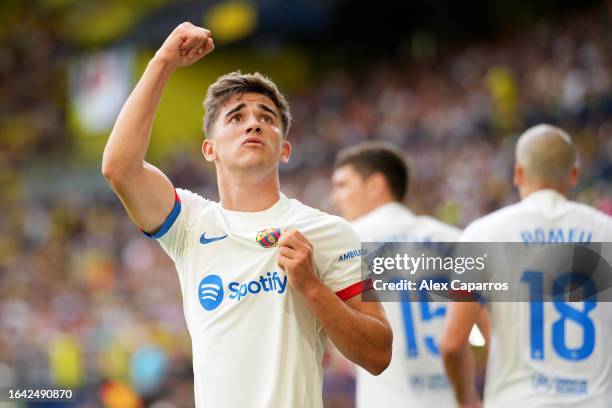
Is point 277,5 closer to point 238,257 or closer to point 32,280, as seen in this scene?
point 32,280

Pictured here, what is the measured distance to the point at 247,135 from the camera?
3330 mm

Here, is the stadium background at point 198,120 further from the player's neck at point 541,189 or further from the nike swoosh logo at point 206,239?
the nike swoosh logo at point 206,239

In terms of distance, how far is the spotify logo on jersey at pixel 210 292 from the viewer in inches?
126

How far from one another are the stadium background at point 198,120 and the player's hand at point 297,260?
4486mm

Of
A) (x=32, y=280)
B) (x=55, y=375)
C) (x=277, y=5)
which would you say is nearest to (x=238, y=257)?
(x=55, y=375)

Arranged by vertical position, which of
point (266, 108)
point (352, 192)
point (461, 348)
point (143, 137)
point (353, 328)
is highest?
point (352, 192)

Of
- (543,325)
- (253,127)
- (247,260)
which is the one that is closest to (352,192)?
(543,325)

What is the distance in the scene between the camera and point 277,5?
23.0 meters

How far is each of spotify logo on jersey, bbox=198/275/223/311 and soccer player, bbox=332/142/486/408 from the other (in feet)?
6.87

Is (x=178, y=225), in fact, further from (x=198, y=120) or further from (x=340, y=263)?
(x=198, y=120)

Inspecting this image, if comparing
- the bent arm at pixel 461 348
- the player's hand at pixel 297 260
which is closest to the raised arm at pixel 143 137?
the player's hand at pixel 297 260

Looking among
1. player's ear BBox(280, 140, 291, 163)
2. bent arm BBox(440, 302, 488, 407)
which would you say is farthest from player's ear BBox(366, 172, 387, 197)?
player's ear BBox(280, 140, 291, 163)

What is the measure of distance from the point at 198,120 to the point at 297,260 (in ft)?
74.5

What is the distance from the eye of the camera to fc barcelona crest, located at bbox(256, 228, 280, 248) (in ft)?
10.6
